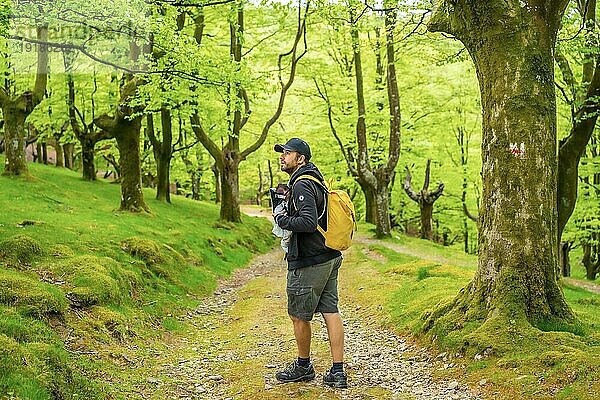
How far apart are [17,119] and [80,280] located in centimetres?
1330

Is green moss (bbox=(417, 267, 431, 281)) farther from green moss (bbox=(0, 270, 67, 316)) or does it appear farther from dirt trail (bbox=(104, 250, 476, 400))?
green moss (bbox=(0, 270, 67, 316))

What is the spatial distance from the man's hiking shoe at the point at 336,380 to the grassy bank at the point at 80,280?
2335 mm

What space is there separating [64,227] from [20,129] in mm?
8931

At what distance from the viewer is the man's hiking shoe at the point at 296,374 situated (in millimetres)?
6395

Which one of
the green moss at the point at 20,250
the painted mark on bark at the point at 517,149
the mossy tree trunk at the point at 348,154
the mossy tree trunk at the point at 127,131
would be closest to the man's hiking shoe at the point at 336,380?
the painted mark on bark at the point at 517,149

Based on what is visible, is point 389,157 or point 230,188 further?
point 230,188

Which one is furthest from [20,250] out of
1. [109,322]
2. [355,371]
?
[355,371]

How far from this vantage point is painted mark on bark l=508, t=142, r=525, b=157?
712 cm

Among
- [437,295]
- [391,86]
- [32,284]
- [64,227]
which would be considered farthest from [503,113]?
[391,86]

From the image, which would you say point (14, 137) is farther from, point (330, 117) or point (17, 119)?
point (330, 117)

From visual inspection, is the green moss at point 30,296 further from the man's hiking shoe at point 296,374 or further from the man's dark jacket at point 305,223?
the man's dark jacket at point 305,223

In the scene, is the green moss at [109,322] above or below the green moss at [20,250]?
below

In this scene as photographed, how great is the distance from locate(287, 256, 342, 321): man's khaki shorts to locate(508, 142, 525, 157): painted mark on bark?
8.97ft

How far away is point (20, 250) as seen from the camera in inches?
394
